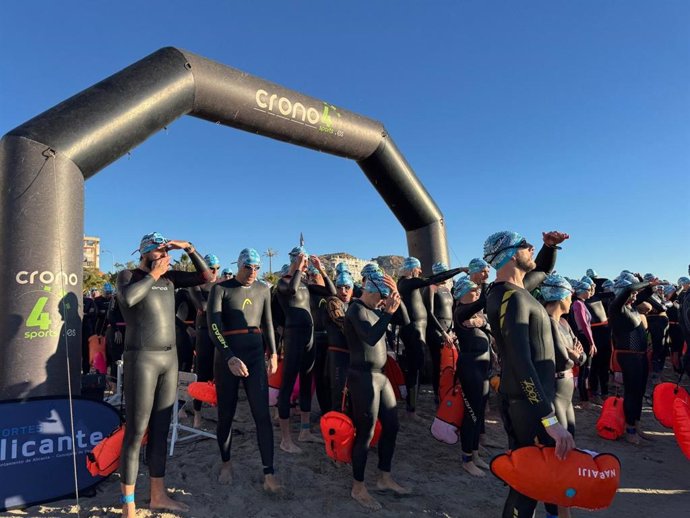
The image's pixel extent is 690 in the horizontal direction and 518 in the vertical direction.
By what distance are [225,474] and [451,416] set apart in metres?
2.42

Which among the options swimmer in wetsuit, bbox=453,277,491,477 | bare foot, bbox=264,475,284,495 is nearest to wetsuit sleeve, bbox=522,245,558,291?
swimmer in wetsuit, bbox=453,277,491,477

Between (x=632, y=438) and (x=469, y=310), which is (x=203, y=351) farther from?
(x=632, y=438)

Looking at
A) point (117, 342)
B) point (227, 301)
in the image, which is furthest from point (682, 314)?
point (117, 342)

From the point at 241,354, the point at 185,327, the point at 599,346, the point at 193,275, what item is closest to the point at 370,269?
the point at 241,354

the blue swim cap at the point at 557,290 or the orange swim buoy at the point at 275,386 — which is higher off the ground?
the blue swim cap at the point at 557,290

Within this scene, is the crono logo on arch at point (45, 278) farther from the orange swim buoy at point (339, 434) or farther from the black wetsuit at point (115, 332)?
the orange swim buoy at point (339, 434)

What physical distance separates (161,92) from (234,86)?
122cm

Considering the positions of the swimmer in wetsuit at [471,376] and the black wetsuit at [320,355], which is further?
the black wetsuit at [320,355]

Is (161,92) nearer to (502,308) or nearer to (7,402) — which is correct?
(7,402)

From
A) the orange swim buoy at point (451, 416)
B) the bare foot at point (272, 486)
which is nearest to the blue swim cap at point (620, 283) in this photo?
the orange swim buoy at point (451, 416)

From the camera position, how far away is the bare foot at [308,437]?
537cm

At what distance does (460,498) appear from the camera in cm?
431

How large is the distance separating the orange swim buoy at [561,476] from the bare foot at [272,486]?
2.33 m

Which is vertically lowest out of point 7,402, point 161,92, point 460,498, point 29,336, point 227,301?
point 460,498
